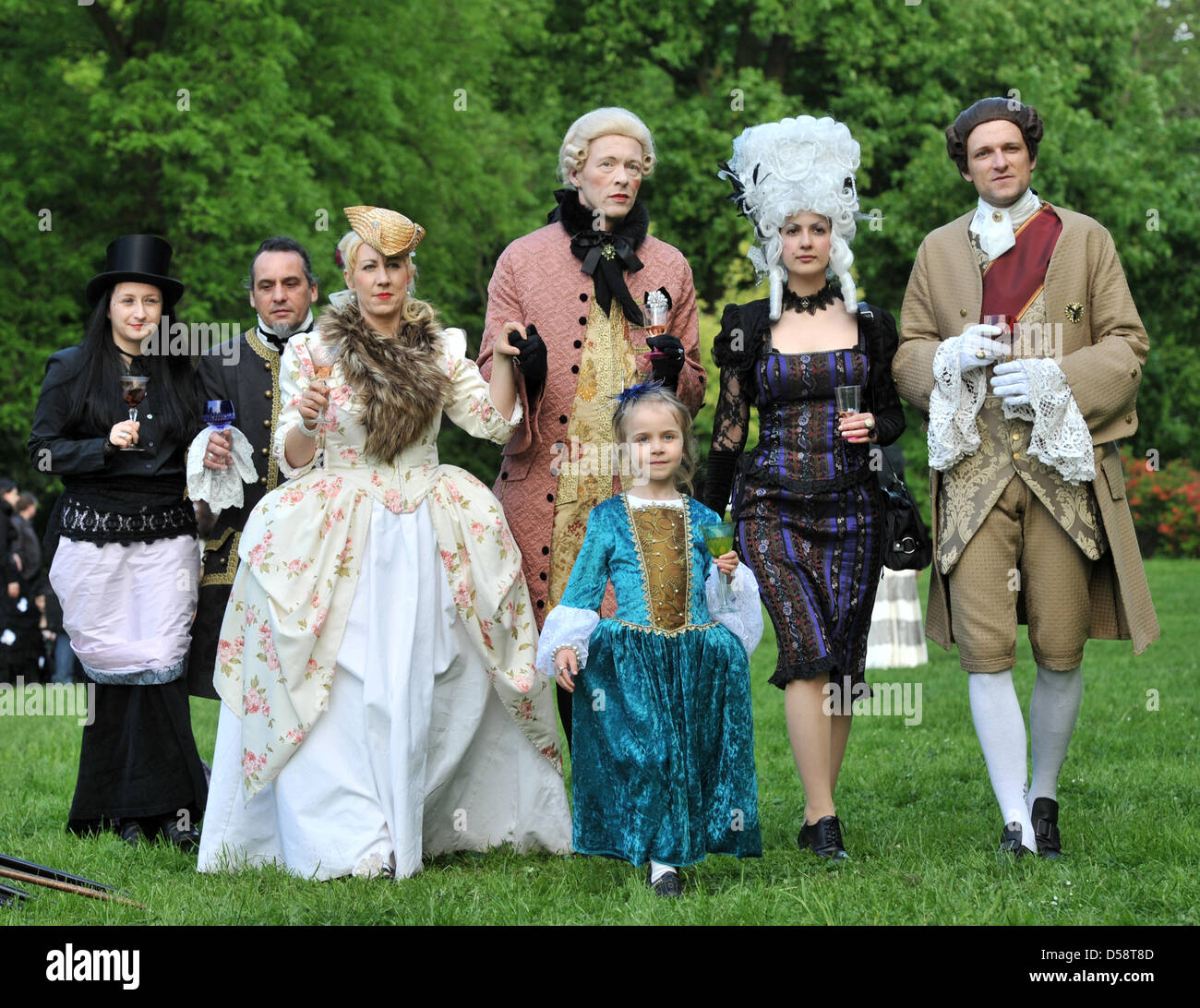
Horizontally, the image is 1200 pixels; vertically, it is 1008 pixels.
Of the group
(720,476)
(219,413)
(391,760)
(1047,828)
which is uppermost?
(219,413)

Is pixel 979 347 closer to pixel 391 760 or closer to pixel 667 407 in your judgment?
pixel 667 407

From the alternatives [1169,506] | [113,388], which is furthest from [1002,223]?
[1169,506]

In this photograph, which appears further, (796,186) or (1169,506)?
(1169,506)

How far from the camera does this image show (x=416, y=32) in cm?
2058

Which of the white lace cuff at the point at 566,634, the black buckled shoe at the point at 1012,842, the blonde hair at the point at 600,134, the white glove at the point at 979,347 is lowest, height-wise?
the black buckled shoe at the point at 1012,842

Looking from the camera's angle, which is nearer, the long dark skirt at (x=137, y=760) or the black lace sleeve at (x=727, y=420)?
the black lace sleeve at (x=727, y=420)

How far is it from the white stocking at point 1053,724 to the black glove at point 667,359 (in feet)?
5.41

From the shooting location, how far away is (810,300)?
566 cm

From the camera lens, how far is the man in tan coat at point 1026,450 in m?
5.26

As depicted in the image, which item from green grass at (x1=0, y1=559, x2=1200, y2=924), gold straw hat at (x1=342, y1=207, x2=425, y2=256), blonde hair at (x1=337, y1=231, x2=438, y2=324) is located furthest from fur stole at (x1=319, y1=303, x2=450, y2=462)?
green grass at (x1=0, y1=559, x2=1200, y2=924)

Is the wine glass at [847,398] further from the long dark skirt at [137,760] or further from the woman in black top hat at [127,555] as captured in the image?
the long dark skirt at [137,760]

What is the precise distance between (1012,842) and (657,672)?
1352 mm

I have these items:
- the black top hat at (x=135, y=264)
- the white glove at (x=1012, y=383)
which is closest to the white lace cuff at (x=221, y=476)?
the black top hat at (x=135, y=264)
